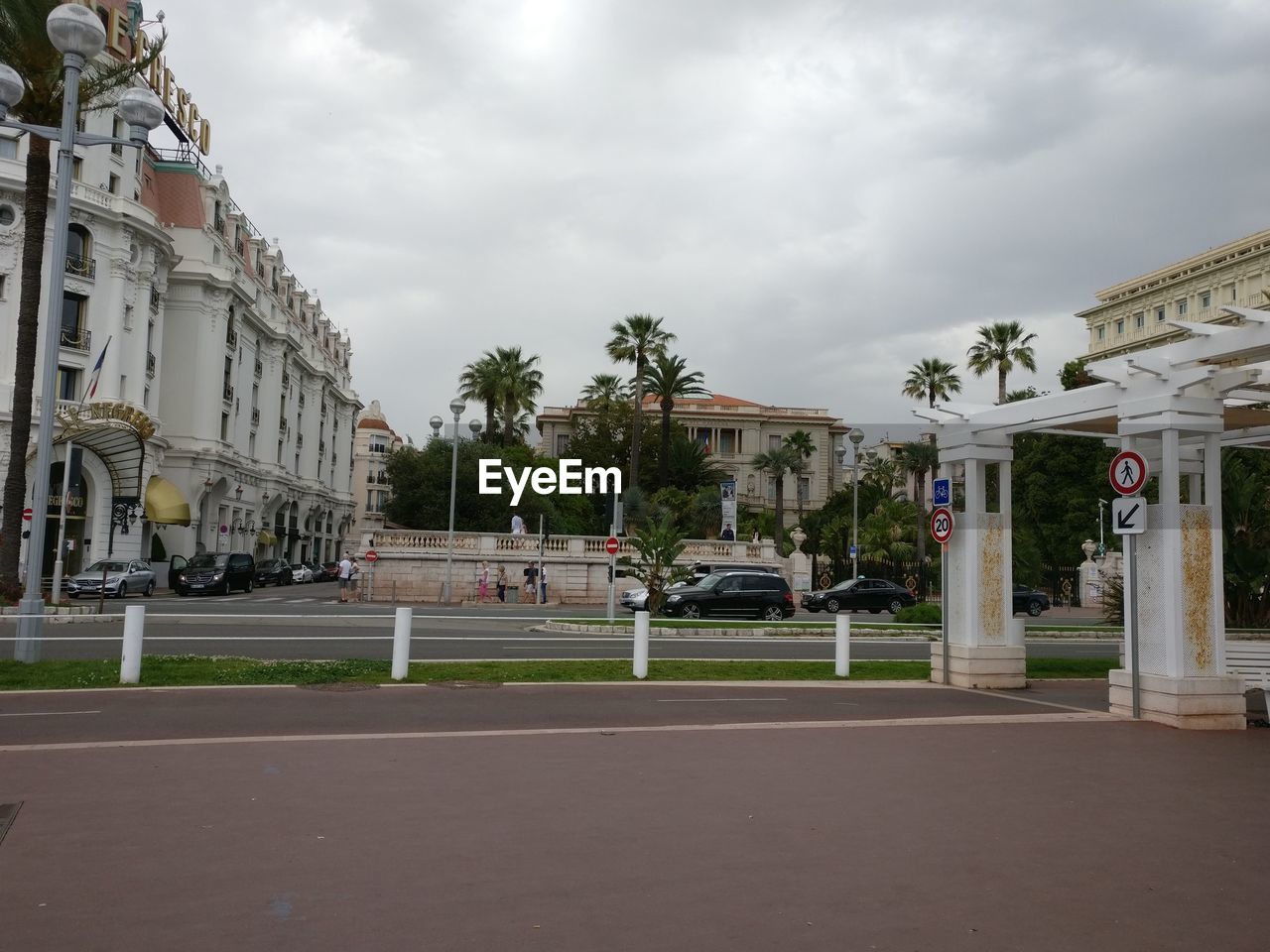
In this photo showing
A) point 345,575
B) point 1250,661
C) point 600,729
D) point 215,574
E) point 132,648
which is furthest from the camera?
point 215,574

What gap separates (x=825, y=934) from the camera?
459cm

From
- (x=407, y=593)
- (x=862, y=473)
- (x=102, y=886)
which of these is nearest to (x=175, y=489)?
(x=407, y=593)

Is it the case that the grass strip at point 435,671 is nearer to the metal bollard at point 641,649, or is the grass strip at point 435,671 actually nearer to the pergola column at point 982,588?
the metal bollard at point 641,649

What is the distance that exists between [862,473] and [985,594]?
8948cm

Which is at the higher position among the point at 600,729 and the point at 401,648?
the point at 401,648

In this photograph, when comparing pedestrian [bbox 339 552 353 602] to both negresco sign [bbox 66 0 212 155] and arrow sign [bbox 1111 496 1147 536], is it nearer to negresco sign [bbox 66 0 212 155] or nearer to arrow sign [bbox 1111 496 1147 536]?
negresco sign [bbox 66 0 212 155]

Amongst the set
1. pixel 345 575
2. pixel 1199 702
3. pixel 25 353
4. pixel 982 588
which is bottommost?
pixel 1199 702

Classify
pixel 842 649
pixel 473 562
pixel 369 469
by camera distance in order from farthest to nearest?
1. pixel 369 469
2. pixel 473 562
3. pixel 842 649

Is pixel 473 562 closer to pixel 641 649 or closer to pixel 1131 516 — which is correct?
pixel 641 649

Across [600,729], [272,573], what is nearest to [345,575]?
[272,573]

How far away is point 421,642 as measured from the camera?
67.2 feet

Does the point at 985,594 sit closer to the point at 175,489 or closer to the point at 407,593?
the point at 407,593

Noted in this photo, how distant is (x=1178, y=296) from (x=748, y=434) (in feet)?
132

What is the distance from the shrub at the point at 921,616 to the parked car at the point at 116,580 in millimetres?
26892
